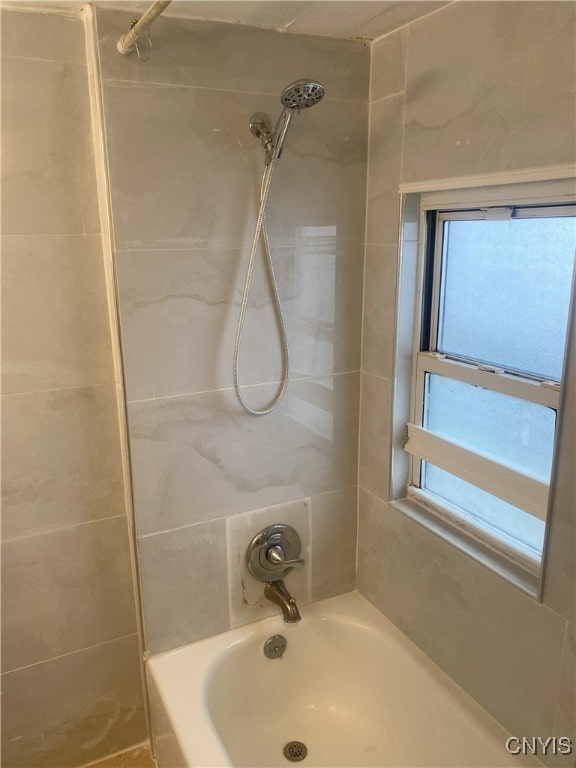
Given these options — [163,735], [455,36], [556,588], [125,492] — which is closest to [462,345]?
[556,588]

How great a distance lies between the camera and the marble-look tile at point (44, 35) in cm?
140

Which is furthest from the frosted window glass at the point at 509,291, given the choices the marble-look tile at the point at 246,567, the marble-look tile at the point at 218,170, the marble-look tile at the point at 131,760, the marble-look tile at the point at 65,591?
the marble-look tile at the point at 131,760

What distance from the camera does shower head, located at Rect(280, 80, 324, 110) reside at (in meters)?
1.33

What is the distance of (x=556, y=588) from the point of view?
1.32 metres

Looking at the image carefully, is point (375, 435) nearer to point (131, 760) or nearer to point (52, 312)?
point (52, 312)

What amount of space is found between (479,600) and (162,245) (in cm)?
127

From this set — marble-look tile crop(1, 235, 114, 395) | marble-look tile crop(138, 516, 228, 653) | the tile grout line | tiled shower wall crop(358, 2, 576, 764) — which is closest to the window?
tiled shower wall crop(358, 2, 576, 764)

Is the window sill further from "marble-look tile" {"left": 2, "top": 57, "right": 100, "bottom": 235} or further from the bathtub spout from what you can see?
"marble-look tile" {"left": 2, "top": 57, "right": 100, "bottom": 235}

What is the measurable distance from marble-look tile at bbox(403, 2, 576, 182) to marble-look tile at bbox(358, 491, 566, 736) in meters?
1.03

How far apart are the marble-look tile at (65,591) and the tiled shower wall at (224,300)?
0.15 meters

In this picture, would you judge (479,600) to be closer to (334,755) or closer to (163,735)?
(334,755)

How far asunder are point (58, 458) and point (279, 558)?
75 cm

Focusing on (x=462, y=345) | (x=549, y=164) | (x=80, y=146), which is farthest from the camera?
(x=462, y=345)

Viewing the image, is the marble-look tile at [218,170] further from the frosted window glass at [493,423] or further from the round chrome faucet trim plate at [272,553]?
the round chrome faucet trim plate at [272,553]
